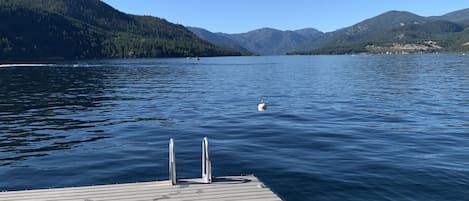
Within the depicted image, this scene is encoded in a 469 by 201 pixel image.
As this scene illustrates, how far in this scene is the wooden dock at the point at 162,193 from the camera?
14.7 metres

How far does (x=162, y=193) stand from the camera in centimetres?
1521

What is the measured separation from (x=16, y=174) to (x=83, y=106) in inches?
1102

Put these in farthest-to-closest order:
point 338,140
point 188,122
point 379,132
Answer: point 188,122 → point 379,132 → point 338,140

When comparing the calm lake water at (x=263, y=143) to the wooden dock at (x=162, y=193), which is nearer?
the wooden dock at (x=162, y=193)

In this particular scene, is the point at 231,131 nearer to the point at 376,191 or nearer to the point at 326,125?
the point at 326,125

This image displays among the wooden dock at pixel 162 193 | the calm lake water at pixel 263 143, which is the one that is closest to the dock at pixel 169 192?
the wooden dock at pixel 162 193

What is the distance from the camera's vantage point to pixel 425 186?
19.0m

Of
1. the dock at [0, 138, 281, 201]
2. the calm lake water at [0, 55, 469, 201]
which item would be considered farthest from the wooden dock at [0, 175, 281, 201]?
the calm lake water at [0, 55, 469, 201]

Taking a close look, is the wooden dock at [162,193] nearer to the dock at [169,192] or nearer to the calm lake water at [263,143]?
the dock at [169,192]

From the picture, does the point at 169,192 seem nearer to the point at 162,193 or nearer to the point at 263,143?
the point at 162,193

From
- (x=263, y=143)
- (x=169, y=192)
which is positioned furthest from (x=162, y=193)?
(x=263, y=143)

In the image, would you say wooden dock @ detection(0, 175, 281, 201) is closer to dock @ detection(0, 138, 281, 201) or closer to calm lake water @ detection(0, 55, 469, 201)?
dock @ detection(0, 138, 281, 201)

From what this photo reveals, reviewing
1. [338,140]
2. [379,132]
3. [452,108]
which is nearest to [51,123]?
[338,140]

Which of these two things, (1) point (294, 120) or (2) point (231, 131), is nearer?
(2) point (231, 131)
